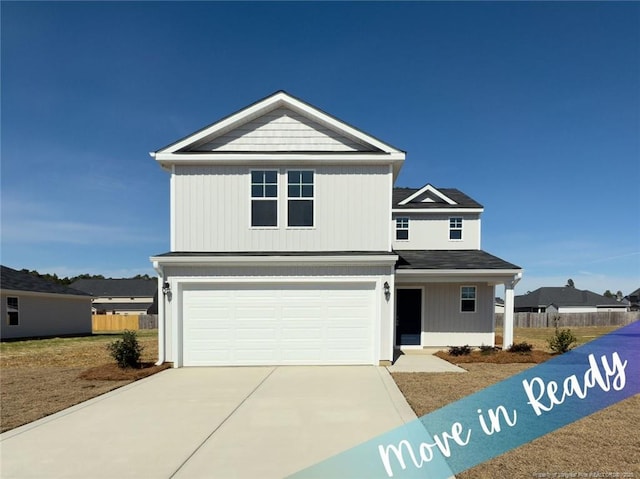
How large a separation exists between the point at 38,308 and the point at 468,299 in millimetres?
22375

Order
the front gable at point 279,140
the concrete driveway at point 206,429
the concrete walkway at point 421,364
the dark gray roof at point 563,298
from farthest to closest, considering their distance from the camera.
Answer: the dark gray roof at point 563,298
the front gable at point 279,140
the concrete walkway at point 421,364
the concrete driveway at point 206,429

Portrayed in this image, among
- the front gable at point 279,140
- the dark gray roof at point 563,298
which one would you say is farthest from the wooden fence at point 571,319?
the front gable at point 279,140

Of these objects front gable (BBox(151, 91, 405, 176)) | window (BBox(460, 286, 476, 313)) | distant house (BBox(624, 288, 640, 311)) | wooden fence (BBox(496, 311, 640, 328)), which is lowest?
distant house (BBox(624, 288, 640, 311))

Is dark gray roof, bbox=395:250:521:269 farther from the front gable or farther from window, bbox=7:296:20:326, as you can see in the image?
window, bbox=7:296:20:326

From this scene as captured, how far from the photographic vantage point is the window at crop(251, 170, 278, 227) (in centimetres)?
1057

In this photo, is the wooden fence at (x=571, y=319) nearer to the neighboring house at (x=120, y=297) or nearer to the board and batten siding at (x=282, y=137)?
the board and batten siding at (x=282, y=137)

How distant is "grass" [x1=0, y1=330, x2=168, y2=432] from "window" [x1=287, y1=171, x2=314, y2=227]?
5.11 metres

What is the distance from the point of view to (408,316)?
1361 centimetres

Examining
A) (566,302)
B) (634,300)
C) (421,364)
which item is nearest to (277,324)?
(421,364)

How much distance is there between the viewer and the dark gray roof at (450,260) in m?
12.7

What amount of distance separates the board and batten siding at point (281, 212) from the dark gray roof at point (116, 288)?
39138 millimetres

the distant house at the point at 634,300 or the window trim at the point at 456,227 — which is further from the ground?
the window trim at the point at 456,227

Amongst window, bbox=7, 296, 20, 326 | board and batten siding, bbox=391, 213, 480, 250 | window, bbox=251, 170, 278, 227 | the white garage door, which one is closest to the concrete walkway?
the white garage door

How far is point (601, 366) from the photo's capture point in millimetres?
10570
